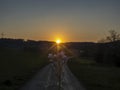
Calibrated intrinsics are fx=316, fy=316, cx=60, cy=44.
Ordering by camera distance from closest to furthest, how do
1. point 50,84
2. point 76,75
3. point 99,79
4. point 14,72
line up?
point 50,84 < point 99,79 < point 76,75 < point 14,72

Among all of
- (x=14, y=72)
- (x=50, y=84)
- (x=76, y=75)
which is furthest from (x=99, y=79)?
(x=14, y=72)

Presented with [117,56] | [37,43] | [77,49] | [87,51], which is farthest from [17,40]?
[117,56]

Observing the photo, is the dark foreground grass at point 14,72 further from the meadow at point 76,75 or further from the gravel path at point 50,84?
the gravel path at point 50,84

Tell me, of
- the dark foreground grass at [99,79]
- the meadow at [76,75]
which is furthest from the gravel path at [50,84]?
the dark foreground grass at [99,79]

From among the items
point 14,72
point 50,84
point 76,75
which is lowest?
point 76,75

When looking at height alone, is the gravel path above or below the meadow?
above

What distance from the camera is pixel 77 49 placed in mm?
163875

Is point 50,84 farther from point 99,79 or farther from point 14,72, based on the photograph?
point 14,72

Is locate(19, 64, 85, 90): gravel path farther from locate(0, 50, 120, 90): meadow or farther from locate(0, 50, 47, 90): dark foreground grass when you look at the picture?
locate(0, 50, 47, 90): dark foreground grass

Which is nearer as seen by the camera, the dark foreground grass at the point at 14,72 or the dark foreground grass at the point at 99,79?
the dark foreground grass at the point at 14,72

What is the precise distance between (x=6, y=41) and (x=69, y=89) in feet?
448

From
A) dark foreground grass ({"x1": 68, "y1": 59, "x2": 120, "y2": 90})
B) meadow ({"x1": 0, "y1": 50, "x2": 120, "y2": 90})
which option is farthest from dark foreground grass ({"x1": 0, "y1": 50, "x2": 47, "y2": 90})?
dark foreground grass ({"x1": 68, "y1": 59, "x2": 120, "y2": 90})

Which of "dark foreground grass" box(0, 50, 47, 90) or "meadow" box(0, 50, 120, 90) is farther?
"meadow" box(0, 50, 120, 90)

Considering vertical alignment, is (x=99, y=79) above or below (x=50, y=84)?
below
